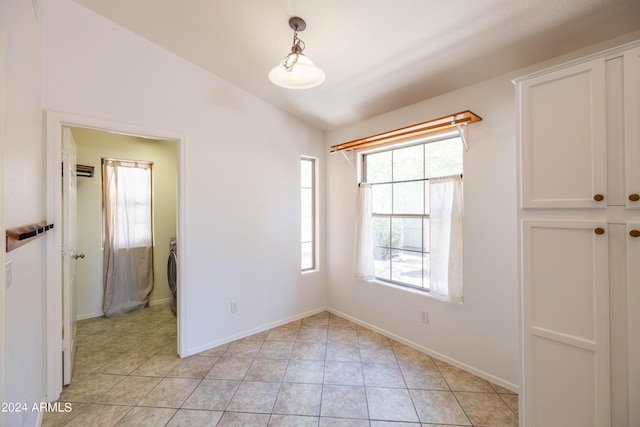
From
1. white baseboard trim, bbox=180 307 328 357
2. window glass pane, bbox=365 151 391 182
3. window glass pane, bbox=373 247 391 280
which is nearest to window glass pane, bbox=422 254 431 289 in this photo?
window glass pane, bbox=373 247 391 280

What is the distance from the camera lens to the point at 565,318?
54.5 inches

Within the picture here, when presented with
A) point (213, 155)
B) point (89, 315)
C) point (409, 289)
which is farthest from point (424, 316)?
point (89, 315)

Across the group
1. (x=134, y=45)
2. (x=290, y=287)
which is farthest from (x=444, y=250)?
(x=134, y=45)

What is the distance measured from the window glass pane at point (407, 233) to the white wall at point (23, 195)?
283 centimetres

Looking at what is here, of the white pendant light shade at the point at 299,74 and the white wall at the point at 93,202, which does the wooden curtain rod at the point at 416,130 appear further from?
the white wall at the point at 93,202

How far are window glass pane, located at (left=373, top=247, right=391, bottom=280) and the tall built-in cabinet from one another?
1576 mm

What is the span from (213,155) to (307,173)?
52.3 inches

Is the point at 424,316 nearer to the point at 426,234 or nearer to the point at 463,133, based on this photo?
the point at 426,234

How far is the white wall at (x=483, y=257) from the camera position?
2.05m

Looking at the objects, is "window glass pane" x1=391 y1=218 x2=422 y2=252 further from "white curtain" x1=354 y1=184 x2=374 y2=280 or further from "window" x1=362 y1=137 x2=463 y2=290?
"white curtain" x1=354 y1=184 x2=374 y2=280

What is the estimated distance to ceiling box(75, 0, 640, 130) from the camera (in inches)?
62.2

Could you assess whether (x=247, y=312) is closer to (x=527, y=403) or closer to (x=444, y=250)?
(x=444, y=250)

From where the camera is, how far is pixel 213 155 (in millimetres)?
2732

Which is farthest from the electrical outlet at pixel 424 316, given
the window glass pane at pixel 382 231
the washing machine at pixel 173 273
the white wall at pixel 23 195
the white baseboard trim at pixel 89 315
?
the white baseboard trim at pixel 89 315
